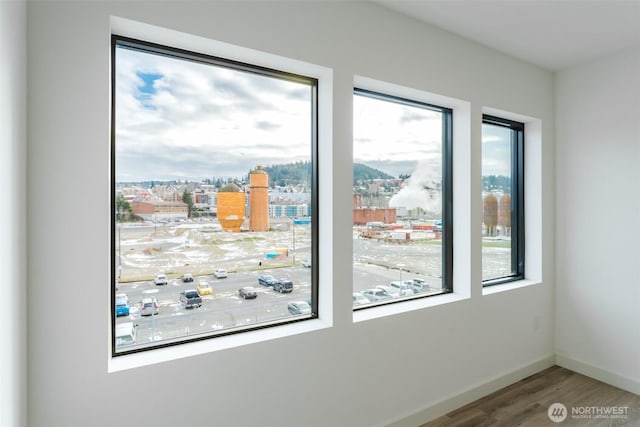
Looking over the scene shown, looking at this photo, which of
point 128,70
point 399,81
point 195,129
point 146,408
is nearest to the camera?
point 146,408

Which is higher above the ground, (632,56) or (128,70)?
(632,56)

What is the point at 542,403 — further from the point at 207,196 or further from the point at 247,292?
the point at 207,196

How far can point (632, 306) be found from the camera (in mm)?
2854

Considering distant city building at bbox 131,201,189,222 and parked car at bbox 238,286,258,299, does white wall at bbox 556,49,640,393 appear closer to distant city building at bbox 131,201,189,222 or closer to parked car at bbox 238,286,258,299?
parked car at bbox 238,286,258,299

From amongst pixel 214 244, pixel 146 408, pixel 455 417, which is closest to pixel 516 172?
pixel 455 417

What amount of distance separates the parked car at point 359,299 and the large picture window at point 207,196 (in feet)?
1.14

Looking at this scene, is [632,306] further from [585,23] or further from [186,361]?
[186,361]

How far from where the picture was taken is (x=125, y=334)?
5.38 ft

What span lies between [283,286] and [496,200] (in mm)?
2241

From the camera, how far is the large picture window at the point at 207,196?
1652mm

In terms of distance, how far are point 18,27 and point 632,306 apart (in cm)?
420

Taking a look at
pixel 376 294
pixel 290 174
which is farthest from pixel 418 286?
pixel 290 174

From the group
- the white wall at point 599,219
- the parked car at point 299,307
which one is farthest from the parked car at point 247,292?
the white wall at point 599,219

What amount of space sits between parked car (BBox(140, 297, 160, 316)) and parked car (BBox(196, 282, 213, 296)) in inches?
8.2
